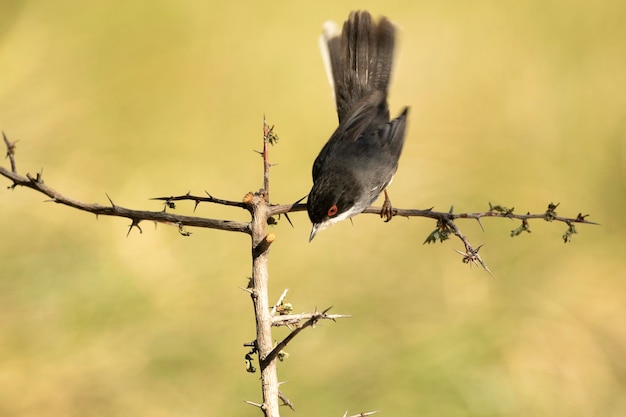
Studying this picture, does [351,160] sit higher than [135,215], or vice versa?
[351,160]

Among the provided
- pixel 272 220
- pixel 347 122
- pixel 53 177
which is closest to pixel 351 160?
pixel 347 122

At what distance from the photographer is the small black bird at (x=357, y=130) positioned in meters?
3.12

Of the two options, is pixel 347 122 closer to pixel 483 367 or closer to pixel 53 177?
pixel 483 367

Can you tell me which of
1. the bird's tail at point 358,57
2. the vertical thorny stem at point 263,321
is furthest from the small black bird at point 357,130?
the vertical thorny stem at point 263,321

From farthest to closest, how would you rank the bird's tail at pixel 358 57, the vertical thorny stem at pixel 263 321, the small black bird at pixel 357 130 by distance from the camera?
1. the bird's tail at pixel 358 57
2. the small black bird at pixel 357 130
3. the vertical thorny stem at pixel 263 321

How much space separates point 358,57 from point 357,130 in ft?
1.90

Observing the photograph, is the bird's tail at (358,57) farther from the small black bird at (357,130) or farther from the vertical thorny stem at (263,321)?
the vertical thorny stem at (263,321)

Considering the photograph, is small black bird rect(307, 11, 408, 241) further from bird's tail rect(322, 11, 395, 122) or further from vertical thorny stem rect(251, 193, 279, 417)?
vertical thorny stem rect(251, 193, 279, 417)

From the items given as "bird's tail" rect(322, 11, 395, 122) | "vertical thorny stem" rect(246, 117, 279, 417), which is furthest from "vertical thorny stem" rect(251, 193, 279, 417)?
"bird's tail" rect(322, 11, 395, 122)

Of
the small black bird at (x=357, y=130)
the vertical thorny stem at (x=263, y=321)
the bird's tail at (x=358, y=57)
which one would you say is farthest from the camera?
the bird's tail at (x=358, y=57)

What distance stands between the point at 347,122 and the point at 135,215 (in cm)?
183

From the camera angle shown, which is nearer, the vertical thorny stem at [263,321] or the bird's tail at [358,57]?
the vertical thorny stem at [263,321]

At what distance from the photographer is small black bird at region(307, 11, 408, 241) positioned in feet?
10.2

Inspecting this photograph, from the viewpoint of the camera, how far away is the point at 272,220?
2.38m
